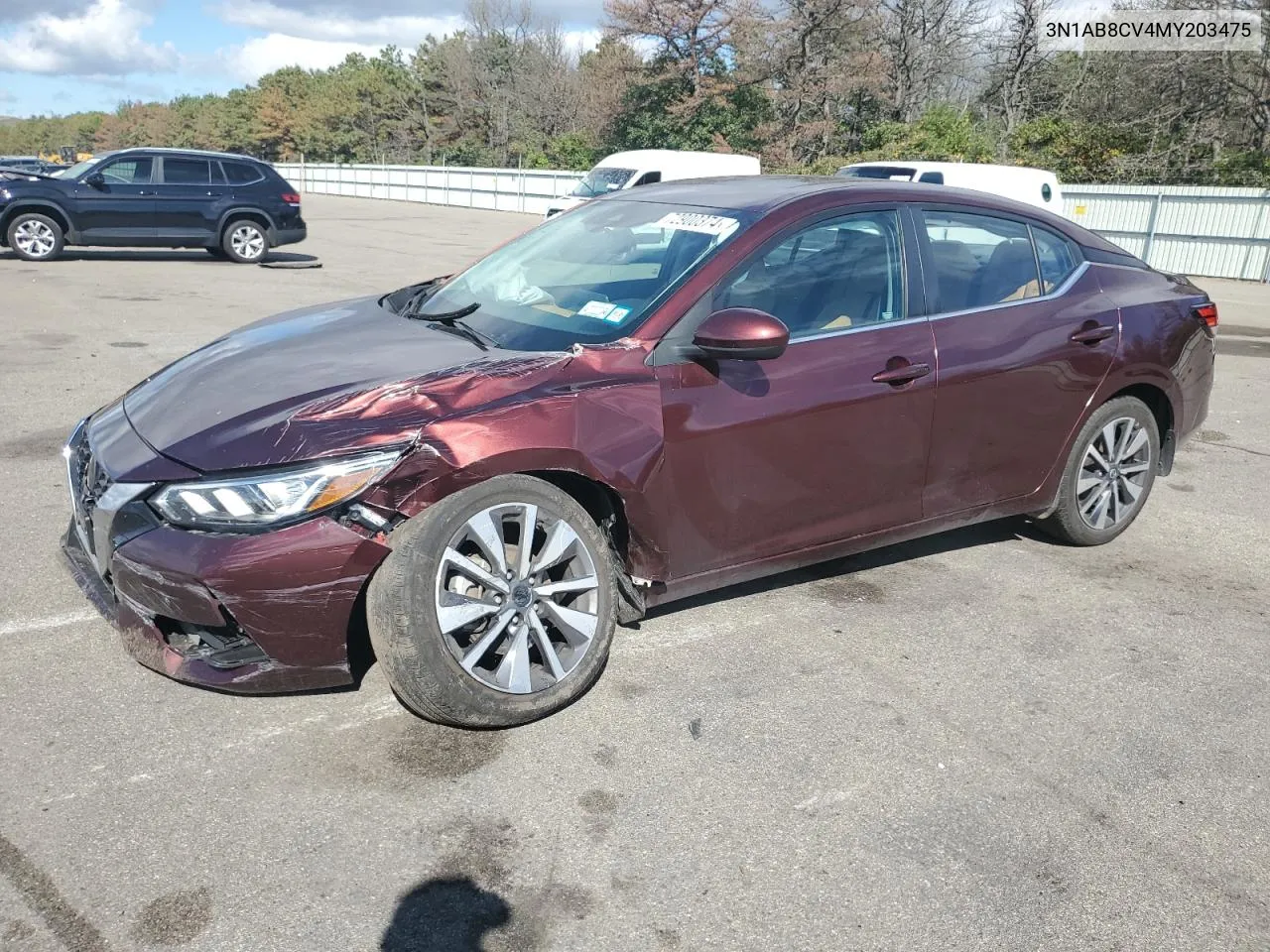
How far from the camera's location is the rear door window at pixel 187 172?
1545 cm

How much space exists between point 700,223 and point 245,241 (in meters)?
14.5

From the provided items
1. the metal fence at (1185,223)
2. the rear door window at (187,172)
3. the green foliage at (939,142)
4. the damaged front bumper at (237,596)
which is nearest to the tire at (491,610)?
the damaged front bumper at (237,596)

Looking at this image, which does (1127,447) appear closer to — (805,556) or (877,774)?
(805,556)

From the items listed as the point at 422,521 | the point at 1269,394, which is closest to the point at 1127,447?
the point at 422,521

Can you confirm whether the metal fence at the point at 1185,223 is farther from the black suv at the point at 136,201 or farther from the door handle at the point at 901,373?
the door handle at the point at 901,373

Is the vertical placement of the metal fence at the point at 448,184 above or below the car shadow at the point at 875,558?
above

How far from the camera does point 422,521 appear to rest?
2.96 m

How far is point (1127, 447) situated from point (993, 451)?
40.0 inches

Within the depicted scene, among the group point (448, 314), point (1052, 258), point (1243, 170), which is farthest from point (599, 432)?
point (1243, 170)

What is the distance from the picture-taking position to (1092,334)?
4516 millimetres

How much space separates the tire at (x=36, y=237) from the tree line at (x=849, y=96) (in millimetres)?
21027

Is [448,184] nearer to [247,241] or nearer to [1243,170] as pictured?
[247,241]

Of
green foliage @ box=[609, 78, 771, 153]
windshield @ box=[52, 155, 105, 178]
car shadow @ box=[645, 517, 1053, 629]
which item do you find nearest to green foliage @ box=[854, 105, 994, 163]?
green foliage @ box=[609, 78, 771, 153]

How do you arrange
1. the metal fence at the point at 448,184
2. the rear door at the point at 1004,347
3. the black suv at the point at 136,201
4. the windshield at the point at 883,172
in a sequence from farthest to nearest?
the metal fence at the point at 448,184, the black suv at the point at 136,201, the windshield at the point at 883,172, the rear door at the point at 1004,347
